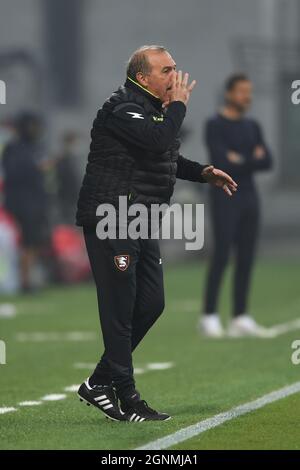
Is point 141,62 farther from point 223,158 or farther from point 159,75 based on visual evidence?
point 223,158

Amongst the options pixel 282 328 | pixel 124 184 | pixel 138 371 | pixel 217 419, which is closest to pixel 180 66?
pixel 282 328

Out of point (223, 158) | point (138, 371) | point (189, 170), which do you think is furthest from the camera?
point (223, 158)

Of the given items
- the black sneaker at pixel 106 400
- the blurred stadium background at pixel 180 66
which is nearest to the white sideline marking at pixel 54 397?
the black sneaker at pixel 106 400

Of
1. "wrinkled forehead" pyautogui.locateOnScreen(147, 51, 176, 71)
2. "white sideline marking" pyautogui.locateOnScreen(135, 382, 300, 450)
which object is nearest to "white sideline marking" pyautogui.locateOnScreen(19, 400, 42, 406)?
"white sideline marking" pyautogui.locateOnScreen(135, 382, 300, 450)

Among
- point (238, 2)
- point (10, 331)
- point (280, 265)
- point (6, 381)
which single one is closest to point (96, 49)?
point (238, 2)

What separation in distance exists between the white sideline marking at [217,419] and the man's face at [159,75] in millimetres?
1779

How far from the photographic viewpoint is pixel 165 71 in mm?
8578

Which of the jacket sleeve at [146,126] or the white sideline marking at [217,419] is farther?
the jacket sleeve at [146,126]

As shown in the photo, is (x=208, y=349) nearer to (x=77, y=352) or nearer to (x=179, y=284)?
(x=77, y=352)

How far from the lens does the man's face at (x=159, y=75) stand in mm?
8547

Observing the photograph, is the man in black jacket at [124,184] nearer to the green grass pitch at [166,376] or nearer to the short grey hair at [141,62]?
the short grey hair at [141,62]

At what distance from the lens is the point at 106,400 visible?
870 centimetres

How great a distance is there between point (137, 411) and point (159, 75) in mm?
1826
